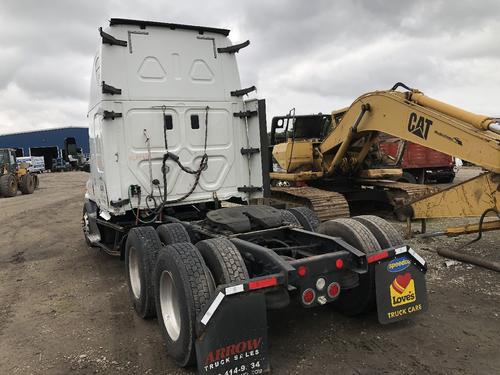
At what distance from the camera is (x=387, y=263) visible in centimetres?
381

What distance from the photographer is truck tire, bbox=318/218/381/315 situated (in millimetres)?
3922

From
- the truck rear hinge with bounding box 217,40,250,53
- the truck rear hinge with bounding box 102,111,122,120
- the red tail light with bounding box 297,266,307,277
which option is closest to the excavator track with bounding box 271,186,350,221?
the truck rear hinge with bounding box 217,40,250,53

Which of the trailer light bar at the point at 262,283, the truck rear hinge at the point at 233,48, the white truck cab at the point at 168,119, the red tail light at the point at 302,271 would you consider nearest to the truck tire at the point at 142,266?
the white truck cab at the point at 168,119

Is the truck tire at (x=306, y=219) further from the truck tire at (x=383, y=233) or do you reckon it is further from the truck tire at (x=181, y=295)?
the truck tire at (x=181, y=295)

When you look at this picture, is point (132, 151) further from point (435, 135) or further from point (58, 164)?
point (58, 164)

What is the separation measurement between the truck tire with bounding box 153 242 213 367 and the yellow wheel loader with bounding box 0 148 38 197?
20.5 metres

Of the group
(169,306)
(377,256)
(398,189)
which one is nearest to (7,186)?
(398,189)

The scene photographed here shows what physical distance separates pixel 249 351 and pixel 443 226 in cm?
672

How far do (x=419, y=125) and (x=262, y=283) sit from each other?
4.42 m

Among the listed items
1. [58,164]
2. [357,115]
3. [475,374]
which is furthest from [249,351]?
[58,164]

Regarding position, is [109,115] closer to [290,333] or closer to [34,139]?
[290,333]

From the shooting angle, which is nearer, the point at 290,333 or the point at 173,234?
the point at 290,333

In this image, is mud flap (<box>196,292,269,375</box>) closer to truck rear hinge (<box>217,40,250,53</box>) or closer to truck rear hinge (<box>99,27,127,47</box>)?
truck rear hinge (<box>99,27,127,47</box>)

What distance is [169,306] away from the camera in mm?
3928
